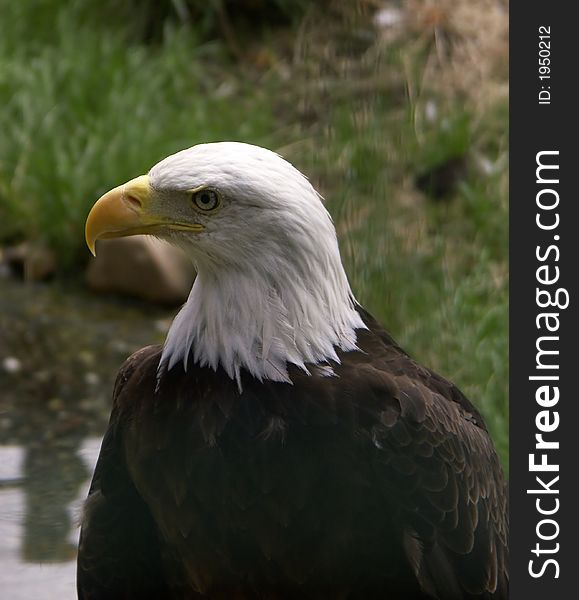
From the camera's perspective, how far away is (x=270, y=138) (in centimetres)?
684

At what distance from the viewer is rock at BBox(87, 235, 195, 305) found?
6.39m

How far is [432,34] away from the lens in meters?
7.07

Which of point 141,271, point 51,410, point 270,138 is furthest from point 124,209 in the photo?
point 270,138

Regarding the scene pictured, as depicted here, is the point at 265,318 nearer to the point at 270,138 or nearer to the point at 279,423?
the point at 279,423

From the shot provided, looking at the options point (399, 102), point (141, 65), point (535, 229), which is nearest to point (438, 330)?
point (399, 102)

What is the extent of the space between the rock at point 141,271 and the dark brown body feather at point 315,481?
280cm

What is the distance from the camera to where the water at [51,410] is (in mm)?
4531

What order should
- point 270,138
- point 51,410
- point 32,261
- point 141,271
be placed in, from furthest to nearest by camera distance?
point 270,138, point 32,261, point 141,271, point 51,410

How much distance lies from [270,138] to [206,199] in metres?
3.52

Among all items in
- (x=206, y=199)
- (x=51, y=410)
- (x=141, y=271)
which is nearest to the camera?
(x=206, y=199)

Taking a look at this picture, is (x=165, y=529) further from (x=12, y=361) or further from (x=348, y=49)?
(x=12, y=361)

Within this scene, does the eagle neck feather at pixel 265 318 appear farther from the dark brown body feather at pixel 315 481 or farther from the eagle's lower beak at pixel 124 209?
the eagle's lower beak at pixel 124 209

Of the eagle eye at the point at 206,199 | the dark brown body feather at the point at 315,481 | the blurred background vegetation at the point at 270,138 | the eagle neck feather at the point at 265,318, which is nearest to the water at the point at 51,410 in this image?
the blurred background vegetation at the point at 270,138

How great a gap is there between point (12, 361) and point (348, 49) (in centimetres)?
230
